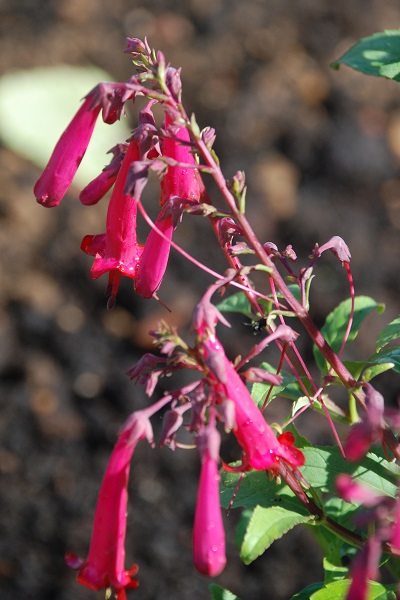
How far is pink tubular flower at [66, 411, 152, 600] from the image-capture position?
1.40 meters

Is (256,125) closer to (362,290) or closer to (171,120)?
(362,290)

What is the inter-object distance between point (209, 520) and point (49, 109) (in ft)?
13.6

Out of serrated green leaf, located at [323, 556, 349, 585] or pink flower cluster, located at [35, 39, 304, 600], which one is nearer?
pink flower cluster, located at [35, 39, 304, 600]

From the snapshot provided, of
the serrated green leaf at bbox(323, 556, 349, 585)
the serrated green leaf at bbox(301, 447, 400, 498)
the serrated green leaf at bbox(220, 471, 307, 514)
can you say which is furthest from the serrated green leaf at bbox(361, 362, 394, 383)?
the serrated green leaf at bbox(323, 556, 349, 585)

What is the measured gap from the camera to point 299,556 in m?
3.45

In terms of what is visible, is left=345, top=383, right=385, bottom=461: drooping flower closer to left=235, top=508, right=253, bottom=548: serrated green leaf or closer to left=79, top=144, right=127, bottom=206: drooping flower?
left=79, top=144, right=127, bottom=206: drooping flower

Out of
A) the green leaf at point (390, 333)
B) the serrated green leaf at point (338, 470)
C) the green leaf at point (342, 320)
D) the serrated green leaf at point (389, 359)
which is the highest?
the green leaf at point (390, 333)

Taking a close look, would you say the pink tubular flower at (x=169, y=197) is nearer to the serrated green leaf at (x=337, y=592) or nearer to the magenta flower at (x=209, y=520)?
the magenta flower at (x=209, y=520)

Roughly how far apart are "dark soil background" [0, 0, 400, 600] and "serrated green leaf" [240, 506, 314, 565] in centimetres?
202

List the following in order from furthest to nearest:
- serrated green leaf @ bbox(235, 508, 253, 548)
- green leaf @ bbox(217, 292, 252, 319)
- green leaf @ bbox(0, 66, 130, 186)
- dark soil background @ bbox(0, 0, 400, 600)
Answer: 1. green leaf @ bbox(0, 66, 130, 186)
2. dark soil background @ bbox(0, 0, 400, 600)
3. serrated green leaf @ bbox(235, 508, 253, 548)
4. green leaf @ bbox(217, 292, 252, 319)

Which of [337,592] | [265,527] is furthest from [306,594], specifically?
[265,527]

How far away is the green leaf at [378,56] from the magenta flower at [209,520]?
965mm

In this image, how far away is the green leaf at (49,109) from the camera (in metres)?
4.89

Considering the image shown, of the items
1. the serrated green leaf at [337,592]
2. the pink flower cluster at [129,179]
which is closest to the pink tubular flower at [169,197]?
the pink flower cluster at [129,179]
